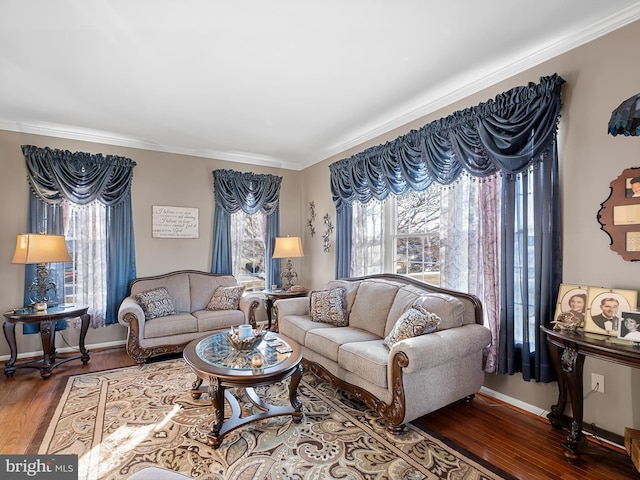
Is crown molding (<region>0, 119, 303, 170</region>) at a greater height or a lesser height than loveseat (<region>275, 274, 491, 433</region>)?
greater

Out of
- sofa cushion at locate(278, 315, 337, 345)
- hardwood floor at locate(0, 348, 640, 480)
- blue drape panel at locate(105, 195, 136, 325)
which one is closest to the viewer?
hardwood floor at locate(0, 348, 640, 480)

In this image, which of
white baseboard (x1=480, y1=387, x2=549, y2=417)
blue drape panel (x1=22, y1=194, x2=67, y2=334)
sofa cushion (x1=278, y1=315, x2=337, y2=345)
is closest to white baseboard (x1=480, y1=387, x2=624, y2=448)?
white baseboard (x1=480, y1=387, x2=549, y2=417)

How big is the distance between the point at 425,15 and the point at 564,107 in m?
1.24

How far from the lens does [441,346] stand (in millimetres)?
2354

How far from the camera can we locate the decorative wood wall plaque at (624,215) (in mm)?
2037

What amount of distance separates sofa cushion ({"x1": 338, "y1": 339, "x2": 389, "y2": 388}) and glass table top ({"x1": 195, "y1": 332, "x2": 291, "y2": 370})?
1.56 ft

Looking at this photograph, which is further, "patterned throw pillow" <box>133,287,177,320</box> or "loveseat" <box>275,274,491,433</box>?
"patterned throw pillow" <box>133,287,177,320</box>

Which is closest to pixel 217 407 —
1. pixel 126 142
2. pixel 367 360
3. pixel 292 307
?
pixel 367 360

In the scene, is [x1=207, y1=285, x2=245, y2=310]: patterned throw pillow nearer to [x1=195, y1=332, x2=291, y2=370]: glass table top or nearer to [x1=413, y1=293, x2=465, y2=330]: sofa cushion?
[x1=195, y1=332, x2=291, y2=370]: glass table top

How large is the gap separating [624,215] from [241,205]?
4.39 metres

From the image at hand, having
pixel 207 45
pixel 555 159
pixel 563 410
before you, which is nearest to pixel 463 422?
pixel 563 410

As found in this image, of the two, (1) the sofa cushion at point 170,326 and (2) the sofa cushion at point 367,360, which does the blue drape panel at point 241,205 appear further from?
(2) the sofa cushion at point 367,360

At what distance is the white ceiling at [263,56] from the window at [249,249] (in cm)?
169

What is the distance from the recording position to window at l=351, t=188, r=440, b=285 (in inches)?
138
